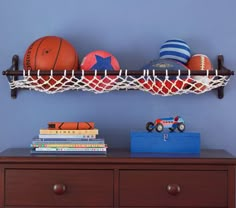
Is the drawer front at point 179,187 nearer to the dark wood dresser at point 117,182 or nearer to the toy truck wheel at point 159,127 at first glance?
the dark wood dresser at point 117,182

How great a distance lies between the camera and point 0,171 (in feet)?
5.45

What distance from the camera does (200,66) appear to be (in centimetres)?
190

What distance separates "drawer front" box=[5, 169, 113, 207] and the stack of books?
4.7 inches

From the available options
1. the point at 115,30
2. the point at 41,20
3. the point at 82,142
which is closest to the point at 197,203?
the point at 82,142

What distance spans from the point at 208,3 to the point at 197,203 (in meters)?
1.00

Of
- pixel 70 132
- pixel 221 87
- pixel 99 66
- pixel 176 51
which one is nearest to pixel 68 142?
pixel 70 132

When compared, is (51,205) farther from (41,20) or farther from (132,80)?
(41,20)

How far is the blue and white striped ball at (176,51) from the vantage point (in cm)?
191

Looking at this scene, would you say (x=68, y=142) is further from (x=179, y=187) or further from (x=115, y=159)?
(x=179, y=187)

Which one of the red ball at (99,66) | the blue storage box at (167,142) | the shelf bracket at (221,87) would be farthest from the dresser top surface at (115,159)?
the shelf bracket at (221,87)

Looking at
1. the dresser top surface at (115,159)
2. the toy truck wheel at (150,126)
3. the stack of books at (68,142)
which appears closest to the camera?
Result: the dresser top surface at (115,159)

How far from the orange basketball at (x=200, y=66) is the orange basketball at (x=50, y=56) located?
55 cm

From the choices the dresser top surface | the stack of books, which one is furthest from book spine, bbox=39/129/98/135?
the dresser top surface

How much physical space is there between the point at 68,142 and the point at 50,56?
1.23ft
